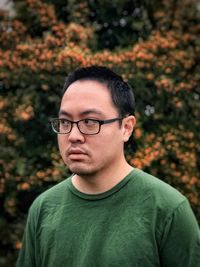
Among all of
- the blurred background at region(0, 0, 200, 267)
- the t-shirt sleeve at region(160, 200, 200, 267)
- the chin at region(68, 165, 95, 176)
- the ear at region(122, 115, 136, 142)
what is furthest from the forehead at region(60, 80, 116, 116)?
the blurred background at region(0, 0, 200, 267)

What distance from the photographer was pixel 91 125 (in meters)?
2.27

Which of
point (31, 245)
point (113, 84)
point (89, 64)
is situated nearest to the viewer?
point (113, 84)

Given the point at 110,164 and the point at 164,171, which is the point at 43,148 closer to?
the point at 164,171

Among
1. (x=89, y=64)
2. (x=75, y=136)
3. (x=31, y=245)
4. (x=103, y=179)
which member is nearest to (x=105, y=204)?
(x=103, y=179)

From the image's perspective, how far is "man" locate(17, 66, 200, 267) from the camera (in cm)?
217

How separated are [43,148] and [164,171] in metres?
1.40

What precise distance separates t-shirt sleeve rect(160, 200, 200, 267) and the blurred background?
120 inches

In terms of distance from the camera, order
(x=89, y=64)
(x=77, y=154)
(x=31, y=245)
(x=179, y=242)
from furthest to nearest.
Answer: (x=89, y=64), (x=31, y=245), (x=77, y=154), (x=179, y=242)

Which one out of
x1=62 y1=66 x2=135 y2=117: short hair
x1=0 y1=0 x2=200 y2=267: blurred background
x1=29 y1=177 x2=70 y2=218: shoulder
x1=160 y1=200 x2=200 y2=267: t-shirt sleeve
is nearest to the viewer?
x1=160 y1=200 x2=200 y2=267: t-shirt sleeve

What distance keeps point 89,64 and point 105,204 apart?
3421mm

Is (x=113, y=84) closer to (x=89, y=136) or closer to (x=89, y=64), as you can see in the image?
(x=89, y=136)

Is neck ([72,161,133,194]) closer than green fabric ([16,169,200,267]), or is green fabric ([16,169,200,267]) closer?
green fabric ([16,169,200,267])

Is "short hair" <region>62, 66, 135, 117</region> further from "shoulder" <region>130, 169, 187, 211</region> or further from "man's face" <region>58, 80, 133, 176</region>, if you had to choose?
"shoulder" <region>130, 169, 187, 211</region>

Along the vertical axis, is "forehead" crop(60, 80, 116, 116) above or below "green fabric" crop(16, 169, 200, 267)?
above
